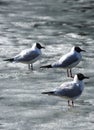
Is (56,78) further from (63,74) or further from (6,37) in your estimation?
(6,37)

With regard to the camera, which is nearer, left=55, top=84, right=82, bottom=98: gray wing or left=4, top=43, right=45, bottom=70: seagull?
left=55, top=84, right=82, bottom=98: gray wing

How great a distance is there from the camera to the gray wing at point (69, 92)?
10754 millimetres

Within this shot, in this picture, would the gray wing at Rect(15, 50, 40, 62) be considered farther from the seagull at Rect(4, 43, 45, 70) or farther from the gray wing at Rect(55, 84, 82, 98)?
the gray wing at Rect(55, 84, 82, 98)

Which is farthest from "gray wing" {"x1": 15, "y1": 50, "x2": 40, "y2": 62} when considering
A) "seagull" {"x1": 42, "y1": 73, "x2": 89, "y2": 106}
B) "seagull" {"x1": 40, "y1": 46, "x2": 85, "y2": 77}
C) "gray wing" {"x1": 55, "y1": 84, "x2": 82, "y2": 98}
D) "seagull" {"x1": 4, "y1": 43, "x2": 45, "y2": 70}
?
"gray wing" {"x1": 55, "y1": 84, "x2": 82, "y2": 98}

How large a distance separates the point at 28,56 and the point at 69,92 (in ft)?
10.3

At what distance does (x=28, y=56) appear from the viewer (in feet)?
45.3

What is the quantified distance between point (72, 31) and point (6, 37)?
1982 millimetres

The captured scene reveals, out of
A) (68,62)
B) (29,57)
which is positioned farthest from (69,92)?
(29,57)

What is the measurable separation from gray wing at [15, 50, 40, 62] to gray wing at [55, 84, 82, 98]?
291 cm

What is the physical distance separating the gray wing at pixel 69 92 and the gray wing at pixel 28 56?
2.91 metres

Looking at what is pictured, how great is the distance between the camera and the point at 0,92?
465 inches

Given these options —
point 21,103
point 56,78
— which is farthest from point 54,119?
point 56,78

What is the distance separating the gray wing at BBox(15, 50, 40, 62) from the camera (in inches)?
541

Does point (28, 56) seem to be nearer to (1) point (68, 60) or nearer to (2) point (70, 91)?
(1) point (68, 60)
